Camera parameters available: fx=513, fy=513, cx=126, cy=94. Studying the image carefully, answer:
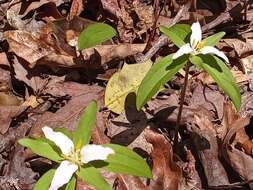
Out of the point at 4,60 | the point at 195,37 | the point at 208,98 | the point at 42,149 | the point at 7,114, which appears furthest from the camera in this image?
the point at 4,60

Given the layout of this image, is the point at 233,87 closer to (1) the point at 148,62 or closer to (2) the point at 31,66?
(1) the point at 148,62

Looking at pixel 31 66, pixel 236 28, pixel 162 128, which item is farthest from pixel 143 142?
pixel 236 28

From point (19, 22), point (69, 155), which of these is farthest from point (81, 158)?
point (19, 22)

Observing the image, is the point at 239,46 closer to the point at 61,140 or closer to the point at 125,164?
the point at 125,164

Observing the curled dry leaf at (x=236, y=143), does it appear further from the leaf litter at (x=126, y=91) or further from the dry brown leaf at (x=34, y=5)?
the dry brown leaf at (x=34, y=5)

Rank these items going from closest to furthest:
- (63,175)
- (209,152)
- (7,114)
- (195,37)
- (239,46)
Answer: (63,175), (195,37), (209,152), (7,114), (239,46)

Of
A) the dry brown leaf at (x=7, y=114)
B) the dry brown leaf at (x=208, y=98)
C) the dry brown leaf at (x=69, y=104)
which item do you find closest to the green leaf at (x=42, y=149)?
the dry brown leaf at (x=69, y=104)

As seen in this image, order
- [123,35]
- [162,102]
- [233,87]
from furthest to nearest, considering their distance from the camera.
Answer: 1. [123,35]
2. [162,102]
3. [233,87]
